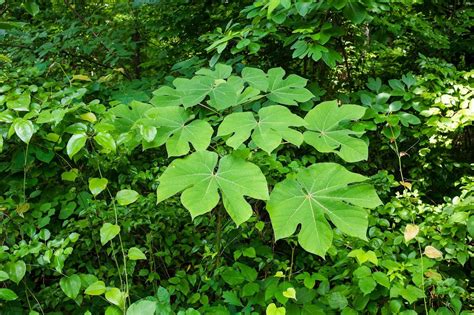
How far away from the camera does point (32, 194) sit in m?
1.57

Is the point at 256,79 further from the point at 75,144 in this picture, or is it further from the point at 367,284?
the point at 367,284

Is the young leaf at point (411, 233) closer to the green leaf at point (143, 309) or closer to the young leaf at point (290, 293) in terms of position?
the young leaf at point (290, 293)

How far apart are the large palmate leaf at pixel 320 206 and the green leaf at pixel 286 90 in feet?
1.08

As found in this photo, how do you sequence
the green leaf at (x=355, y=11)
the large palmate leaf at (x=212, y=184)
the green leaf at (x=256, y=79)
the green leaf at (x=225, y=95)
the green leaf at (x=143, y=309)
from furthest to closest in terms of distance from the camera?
the green leaf at (x=355, y=11) < the green leaf at (x=256, y=79) < the green leaf at (x=225, y=95) < the green leaf at (x=143, y=309) < the large palmate leaf at (x=212, y=184)

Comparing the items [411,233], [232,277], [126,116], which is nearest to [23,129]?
[126,116]

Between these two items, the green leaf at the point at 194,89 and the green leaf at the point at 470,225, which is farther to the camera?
the green leaf at the point at 470,225

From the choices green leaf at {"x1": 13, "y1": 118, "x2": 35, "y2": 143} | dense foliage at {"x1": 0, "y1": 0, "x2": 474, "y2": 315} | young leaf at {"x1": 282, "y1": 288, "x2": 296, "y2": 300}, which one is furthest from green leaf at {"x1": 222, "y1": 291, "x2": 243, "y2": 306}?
green leaf at {"x1": 13, "y1": 118, "x2": 35, "y2": 143}

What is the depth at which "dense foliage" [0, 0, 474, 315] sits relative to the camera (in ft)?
3.52

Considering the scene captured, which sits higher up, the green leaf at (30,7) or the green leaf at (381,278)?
the green leaf at (30,7)

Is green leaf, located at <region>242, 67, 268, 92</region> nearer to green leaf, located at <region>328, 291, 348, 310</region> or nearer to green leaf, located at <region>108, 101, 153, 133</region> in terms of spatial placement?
green leaf, located at <region>108, 101, 153, 133</region>

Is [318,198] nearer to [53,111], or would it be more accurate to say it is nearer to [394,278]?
[394,278]

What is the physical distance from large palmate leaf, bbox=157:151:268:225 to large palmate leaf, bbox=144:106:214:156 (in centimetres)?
5

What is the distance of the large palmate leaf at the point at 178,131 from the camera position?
110cm

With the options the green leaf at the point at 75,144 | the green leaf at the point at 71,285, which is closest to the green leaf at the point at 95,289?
the green leaf at the point at 71,285
